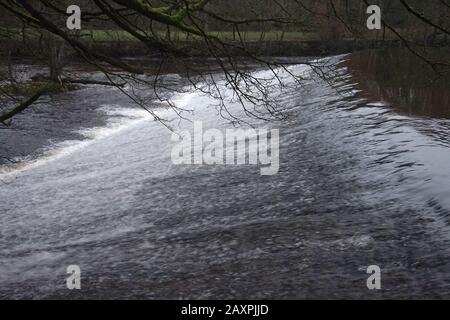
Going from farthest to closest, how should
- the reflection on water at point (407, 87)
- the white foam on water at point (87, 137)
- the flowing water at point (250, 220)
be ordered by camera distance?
the reflection on water at point (407, 87) → the white foam on water at point (87, 137) → the flowing water at point (250, 220)

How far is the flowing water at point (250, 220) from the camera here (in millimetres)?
5352

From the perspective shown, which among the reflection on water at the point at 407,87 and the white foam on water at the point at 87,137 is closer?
the white foam on water at the point at 87,137

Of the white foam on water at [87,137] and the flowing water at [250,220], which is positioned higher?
the white foam on water at [87,137]

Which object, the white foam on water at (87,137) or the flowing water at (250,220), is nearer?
the flowing water at (250,220)

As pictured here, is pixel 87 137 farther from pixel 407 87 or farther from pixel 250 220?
pixel 407 87

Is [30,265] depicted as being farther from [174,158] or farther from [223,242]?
[174,158]

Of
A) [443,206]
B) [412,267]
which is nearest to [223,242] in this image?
[412,267]

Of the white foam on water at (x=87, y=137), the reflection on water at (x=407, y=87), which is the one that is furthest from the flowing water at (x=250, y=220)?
the reflection on water at (x=407, y=87)

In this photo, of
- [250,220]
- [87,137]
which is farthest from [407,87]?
[250,220]

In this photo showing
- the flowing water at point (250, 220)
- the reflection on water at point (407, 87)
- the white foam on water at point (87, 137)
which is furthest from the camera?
the reflection on water at point (407, 87)

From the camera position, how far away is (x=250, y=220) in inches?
277

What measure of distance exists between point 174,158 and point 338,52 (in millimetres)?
33251

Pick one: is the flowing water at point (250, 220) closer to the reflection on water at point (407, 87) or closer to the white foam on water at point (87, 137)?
the white foam on water at point (87, 137)
